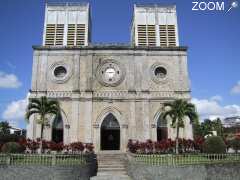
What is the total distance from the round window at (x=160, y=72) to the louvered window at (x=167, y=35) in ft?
9.34

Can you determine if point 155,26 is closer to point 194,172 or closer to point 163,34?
point 163,34

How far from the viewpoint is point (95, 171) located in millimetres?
22484

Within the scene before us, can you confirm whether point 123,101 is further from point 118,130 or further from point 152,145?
point 152,145

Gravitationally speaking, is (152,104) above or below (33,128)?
above

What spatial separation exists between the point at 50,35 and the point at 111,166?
1673cm

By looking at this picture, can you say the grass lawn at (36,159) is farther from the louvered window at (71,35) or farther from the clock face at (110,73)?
the louvered window at (71,35)

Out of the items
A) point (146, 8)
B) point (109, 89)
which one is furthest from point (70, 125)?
point (146, 8)

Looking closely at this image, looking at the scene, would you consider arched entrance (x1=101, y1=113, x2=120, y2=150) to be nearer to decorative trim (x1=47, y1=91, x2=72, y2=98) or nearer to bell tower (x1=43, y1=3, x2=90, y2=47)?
decorative trim (x1=47, y1=91, x2=72, y2=98)

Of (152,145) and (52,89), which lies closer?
(152,145)

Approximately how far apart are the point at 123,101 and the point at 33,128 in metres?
9.83

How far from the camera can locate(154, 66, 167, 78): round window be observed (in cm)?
3090

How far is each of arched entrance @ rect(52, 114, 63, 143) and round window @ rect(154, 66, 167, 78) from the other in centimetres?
1161

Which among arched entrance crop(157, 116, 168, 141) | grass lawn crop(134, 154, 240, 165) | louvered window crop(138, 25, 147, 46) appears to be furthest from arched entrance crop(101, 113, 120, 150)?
grass lawn crop(134, 154, 240, 165)

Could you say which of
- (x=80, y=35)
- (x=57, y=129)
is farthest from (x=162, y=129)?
(x=80, y=35)
